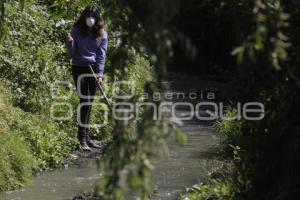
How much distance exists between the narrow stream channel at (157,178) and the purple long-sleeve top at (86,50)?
4.68 feet

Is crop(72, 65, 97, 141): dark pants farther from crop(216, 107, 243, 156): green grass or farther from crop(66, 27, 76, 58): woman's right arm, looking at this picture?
crop(216, 107, 243, 156): green grass

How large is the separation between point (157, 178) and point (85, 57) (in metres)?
2.17

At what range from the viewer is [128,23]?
3385mm

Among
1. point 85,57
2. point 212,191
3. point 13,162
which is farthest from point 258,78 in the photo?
point 85,57

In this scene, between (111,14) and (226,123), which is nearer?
(111,14)

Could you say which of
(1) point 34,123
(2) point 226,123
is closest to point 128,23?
(1) point 34,123

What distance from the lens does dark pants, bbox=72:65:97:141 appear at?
8852 mm

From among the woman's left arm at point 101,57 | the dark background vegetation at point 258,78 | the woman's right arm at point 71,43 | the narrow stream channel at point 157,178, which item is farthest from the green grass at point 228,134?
the dark background vegetation at point 258,78

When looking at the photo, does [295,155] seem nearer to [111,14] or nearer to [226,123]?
[111,14]

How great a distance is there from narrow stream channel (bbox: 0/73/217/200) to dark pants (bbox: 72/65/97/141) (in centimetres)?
81

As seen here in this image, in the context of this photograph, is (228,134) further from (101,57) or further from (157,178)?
(101,57)

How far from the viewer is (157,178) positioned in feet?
24.5

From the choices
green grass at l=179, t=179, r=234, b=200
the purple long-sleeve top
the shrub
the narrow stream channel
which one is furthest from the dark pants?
green grass at l=179, t=179, r=234, b=200

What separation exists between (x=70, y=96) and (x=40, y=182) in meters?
2.48
